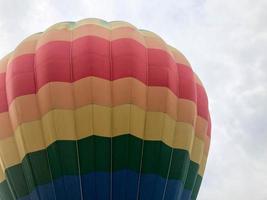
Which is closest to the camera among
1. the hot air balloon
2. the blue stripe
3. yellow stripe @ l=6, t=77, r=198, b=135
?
the blue stripe

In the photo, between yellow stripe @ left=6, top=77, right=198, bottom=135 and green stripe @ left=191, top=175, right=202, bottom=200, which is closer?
yellow stripe @ left=6, top=77, right=198, bottom=135

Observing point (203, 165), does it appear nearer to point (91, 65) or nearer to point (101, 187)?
point (101, 187)

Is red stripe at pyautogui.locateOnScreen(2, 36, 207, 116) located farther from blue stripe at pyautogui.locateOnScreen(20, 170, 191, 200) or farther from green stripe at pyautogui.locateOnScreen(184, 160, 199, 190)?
blue stripe at pyautogui.locateOnScreen(20, 170, 191, 200)

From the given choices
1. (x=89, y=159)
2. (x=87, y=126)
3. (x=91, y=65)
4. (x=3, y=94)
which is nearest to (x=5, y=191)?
(x=3, y=94)

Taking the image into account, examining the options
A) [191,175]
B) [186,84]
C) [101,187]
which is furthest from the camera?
[191,175]

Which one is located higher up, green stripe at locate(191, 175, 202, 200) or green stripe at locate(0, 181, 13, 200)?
green stripe at locate(191, 175, 202, 200)

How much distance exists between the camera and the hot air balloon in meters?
11.9

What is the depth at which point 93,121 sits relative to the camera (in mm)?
11938

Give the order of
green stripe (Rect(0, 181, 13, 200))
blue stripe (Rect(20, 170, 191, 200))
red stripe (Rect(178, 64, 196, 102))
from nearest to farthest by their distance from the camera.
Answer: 1. blue stripe (Rect(20, 170, 191, 200))
2. green stripe (Rect(0, 181, 13, 200))
3. red stripe (Rect(178, 64, 196, 102))

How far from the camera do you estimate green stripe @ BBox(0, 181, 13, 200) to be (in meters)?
12.7

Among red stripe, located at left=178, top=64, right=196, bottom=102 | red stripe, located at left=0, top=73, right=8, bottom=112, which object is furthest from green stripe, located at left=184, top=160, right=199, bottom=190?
red stripe, located at left=0, top=73, right=8, bottom=112

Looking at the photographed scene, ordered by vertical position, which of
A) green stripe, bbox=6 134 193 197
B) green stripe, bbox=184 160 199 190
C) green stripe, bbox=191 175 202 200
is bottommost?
green stripe, bbox=191 175 202 200

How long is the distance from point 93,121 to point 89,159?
766 mm

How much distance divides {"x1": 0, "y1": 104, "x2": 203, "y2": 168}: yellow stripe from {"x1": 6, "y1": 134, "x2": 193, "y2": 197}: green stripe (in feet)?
0.43
